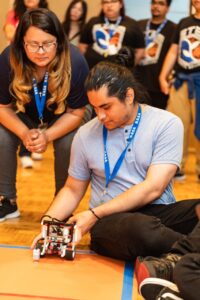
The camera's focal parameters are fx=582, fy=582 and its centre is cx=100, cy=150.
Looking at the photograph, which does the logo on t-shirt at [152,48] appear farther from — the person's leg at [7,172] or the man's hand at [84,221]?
the man's hand at [84,221]

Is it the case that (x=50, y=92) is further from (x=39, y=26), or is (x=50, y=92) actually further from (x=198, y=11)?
(x=198, y=11)

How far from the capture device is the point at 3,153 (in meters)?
2.62

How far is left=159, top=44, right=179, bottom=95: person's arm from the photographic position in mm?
3898

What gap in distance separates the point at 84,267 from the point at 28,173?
1772mm

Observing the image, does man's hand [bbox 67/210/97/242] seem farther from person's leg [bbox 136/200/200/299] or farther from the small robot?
person's leg [bbox 136/200/200/299]

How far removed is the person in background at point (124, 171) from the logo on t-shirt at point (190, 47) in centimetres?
154

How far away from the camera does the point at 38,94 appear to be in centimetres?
248

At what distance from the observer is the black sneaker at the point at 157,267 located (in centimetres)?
177

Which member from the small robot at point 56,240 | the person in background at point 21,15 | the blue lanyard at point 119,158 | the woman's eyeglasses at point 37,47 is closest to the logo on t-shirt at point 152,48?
the person in background at point 21,15

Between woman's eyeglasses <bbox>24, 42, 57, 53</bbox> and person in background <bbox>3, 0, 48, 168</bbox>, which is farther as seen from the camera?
person in background <bbox>3, 0, 48, 168</bbox>

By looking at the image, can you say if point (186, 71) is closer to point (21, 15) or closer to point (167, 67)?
point (167, 67)

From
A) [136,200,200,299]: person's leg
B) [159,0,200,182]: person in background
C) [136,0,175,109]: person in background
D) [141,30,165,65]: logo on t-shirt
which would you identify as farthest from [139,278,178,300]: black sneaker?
[141,30,165,65]: logo on t-shirt

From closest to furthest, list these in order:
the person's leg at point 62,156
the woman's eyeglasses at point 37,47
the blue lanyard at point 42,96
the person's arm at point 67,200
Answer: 1. the person's arm at point 67,200
2. the woman's eyeglasses at point 37,47
3. the blue lanyard at point 42,96
4. the person's leg at point 62,156

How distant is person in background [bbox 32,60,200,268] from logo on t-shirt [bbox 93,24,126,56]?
5.74 feet
